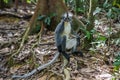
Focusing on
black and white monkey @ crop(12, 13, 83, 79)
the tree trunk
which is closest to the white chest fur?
black and white monkey @ crop(12, 13, 83, 79)

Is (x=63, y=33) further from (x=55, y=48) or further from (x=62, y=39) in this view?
(x=55, y=48)

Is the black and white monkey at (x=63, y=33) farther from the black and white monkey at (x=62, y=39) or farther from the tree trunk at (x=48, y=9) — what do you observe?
the tree trunk at (x=48, y=9)

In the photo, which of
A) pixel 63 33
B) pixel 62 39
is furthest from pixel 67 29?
pixel 62 39

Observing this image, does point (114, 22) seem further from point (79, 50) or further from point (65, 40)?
→ point (65, 40)

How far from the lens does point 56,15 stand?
7.03 metres

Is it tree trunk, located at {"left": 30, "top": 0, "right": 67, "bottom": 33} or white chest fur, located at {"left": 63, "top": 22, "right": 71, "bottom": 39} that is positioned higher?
tree trunk, located at {"left": 30, "top": 0, "right": 67, "bottom": 33}

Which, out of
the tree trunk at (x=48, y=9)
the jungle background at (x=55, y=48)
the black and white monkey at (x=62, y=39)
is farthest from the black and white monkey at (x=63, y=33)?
the tree trunk at (x=48, y=9)

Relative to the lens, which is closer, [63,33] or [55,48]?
[63,33]

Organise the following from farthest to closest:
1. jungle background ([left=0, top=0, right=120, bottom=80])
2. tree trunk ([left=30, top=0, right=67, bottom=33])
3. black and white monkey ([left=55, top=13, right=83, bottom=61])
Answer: tree trunk ([left=30, top=0, right=67, bottom=33]), black and white monkey ([left=55, top=13, right=83, bottom=61]), jungle background ([left=0, top=0, right=120, bottom=80])

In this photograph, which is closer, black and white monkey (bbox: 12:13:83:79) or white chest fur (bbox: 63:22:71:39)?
black and white monkey (bbox: 12:13:83:79)

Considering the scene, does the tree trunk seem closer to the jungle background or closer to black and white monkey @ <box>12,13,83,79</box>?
the jungle background

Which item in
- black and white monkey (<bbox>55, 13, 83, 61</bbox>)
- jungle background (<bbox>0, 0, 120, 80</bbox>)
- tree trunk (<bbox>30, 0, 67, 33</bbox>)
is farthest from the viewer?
tree trunk (<bbox>30, 0, 67, 33</bbox>)

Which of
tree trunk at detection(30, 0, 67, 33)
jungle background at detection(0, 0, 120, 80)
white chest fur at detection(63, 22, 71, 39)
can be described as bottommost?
jungle background at detection(0, 0, 120, 80)

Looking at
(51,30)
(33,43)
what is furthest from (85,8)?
(33,43)
